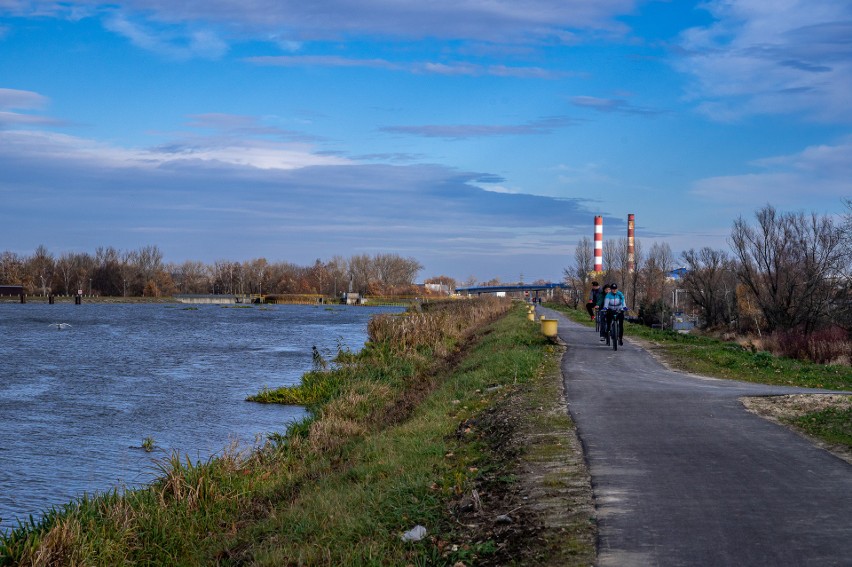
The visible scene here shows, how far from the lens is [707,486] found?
7.94 metres

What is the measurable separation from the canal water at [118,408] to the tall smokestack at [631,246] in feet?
183

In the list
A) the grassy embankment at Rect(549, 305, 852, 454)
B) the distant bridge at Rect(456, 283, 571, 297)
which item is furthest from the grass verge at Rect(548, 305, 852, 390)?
the distant bridge at Rect(456, 283, 571, 297)

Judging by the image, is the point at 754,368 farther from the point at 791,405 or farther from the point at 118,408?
the point at 118,408

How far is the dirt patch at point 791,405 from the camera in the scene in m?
11.9

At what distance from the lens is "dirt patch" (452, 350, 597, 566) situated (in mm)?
6492

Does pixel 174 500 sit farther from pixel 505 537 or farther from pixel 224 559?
pixel 505 537

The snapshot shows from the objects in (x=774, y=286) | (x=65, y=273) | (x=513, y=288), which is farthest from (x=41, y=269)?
(x=774, y=286)

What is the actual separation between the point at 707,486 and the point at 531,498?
173 cm

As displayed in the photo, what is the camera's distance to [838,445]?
9766mm

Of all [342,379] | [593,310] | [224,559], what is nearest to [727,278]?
[593,310]

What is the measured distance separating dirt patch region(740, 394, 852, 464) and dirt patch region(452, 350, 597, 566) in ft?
9.89

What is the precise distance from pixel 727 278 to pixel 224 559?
55088 millimetres

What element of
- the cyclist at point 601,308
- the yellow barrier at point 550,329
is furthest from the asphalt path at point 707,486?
the yellow barrier at point 550,329

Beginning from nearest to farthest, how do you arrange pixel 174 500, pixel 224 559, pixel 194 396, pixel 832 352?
pixel 224 559, pixel 174 500, pixel 194 396, pixel 832 352
